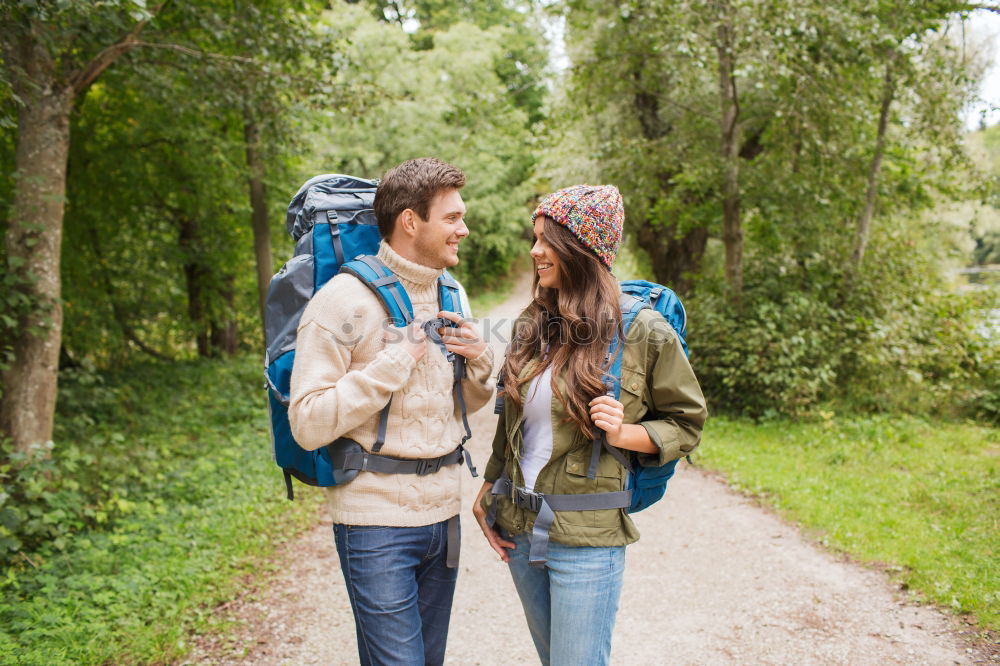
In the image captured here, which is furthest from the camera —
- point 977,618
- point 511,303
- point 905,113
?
point 511,303

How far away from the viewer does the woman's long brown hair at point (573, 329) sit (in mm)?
1950

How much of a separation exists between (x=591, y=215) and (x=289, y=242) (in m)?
10.7

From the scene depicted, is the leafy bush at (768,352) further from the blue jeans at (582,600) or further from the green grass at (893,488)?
the blue jeans at (582,600)

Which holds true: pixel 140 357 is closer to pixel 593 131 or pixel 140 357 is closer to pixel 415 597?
pixel 593 131

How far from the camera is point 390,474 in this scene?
2029mm

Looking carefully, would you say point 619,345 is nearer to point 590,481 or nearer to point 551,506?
point 590,481

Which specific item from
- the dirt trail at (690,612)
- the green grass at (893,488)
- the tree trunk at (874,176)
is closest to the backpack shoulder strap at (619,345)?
the dirt trail at (690,612)

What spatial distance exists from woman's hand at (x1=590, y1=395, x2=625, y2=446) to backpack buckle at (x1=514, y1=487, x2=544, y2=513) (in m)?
0.30

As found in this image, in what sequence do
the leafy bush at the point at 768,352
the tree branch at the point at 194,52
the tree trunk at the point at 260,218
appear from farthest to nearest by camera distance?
the tree trunk at the point at 260,218
the leafy bush at the point at 768,352
the tree branch at the point at 194,52

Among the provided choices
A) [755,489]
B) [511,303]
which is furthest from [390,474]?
[511,303]

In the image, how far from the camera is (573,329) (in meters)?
2.04

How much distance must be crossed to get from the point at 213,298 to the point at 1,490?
8975 millimetres

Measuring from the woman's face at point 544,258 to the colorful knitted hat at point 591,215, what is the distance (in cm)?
5

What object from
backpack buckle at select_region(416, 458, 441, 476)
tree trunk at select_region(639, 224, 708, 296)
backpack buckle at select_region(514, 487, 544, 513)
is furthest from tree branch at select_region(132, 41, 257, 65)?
tree trunk at select_region(639, 224, 708, 296)
